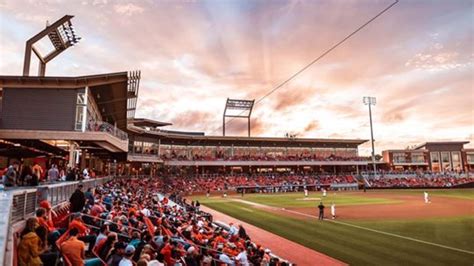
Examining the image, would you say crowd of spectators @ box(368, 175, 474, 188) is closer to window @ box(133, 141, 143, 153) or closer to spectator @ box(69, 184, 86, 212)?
window @ box(133, 141, 143, 153)

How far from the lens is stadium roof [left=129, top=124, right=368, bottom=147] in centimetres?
6044

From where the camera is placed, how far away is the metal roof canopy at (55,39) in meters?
25.6

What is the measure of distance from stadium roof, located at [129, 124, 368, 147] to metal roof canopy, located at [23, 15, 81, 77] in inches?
991

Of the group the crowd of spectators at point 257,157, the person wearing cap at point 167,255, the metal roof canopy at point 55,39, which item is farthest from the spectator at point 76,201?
the crowd of spectators at point 257,157

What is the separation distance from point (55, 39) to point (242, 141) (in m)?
45.0

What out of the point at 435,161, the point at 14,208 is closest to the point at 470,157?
the point at 435,161

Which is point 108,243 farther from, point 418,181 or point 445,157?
point 445,157

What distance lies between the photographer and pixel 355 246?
15.6 m

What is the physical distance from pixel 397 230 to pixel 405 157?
7435 centimetres

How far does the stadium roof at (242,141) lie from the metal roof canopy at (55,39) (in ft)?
82.5

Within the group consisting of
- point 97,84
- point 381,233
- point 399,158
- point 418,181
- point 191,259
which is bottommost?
point 381,233

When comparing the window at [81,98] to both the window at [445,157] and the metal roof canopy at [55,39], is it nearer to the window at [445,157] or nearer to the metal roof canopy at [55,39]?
the metal roof canopy at [55,39]

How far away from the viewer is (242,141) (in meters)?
67.9

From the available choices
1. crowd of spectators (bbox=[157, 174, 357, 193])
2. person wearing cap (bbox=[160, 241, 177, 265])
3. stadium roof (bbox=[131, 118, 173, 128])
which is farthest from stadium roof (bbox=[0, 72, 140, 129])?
stadium roof (bbox=[131, 118, 173, 128])
